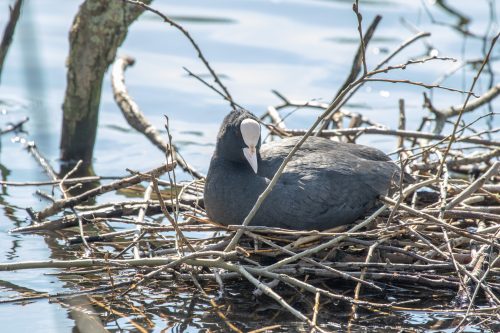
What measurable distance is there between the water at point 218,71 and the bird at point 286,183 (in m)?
1.00

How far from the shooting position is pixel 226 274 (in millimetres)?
4016

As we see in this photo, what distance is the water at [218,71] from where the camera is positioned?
6.72 metres

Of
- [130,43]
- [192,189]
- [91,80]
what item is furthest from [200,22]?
[192,189]

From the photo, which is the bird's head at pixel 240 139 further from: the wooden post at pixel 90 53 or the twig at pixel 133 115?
the wooden post at pixel 90 53

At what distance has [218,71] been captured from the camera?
27.6ft

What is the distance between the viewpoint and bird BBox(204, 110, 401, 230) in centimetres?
417

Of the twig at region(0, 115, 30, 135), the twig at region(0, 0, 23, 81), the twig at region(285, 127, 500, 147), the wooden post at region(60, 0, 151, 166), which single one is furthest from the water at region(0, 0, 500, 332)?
the twig at region(285, 127, 500, 147)

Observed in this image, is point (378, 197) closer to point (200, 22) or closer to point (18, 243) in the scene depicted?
point (18, 243)

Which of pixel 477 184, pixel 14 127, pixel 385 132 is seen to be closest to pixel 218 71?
pixel 14 127

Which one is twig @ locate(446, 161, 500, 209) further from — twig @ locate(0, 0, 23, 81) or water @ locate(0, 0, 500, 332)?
twig @ locate(0, 0, 23, 81)

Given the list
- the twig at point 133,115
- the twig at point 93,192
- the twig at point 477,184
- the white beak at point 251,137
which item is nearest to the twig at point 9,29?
the twig at point 133,115

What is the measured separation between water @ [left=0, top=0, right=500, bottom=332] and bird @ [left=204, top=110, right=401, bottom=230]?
100 cm

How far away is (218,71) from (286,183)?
4.31 meters

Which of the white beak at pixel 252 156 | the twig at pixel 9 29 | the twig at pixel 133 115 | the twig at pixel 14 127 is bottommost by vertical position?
the twig at pixel 14 127
